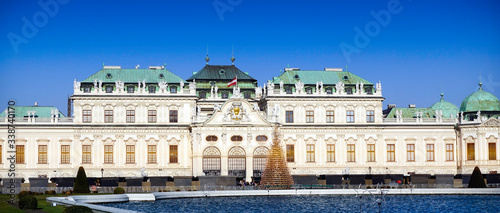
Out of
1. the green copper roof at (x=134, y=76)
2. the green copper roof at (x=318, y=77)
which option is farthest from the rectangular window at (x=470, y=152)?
the green copper roof at (x=134, y=76)

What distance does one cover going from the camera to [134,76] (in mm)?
98938

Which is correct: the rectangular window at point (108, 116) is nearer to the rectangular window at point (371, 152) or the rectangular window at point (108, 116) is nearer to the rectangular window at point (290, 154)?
the rectangular window at point (290, 154)

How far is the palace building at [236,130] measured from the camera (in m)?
95.6

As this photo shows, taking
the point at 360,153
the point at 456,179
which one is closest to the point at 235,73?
the point at 360,153

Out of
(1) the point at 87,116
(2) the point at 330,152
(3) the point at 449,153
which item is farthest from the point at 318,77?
(1) the point at 87,116

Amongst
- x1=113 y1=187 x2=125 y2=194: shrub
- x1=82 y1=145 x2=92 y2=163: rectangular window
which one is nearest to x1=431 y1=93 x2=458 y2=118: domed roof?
x1=82 y1=145 x2=92 y2=163: rectangular window

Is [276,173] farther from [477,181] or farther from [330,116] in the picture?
[330,116]

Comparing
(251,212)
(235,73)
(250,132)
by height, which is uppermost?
(235,73)

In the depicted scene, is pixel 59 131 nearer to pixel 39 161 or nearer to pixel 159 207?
pixel 39 161

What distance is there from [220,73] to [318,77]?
12337 mm

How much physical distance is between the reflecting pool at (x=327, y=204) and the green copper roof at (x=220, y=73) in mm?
36001

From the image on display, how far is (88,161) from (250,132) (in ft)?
61.2

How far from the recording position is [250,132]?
9631cm

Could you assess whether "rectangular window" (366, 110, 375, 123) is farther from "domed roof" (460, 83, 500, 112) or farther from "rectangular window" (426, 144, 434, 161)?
"domed roof" (460, 83, 500, 112)
